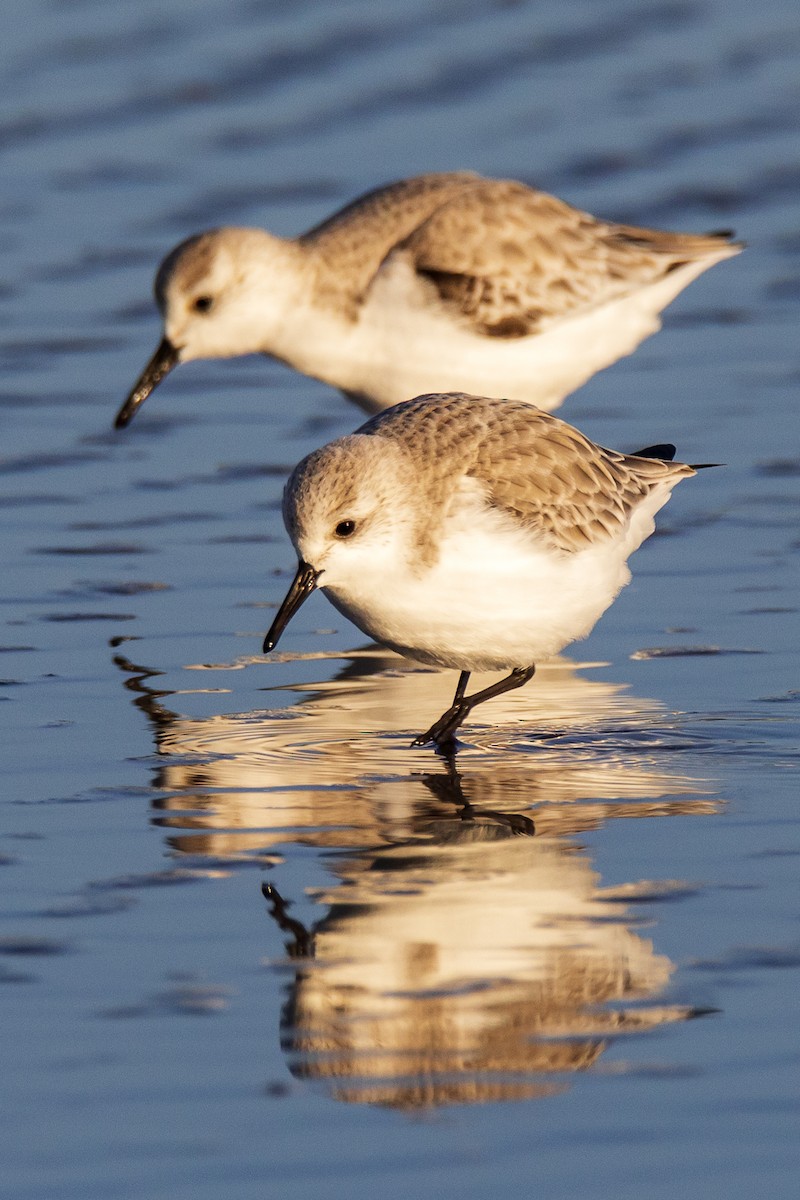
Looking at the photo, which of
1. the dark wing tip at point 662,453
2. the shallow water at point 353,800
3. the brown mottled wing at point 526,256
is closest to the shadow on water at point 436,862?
the shallow water at point 353,800

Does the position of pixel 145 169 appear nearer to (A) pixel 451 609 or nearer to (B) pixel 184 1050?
(A) pixel 451 609

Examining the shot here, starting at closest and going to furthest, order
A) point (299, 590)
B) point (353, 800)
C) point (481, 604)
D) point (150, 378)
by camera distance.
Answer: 1. point (353, 800)
2. point (299, 590)
3. point (481, 604)
4. point (150, 378)

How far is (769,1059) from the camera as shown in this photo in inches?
173

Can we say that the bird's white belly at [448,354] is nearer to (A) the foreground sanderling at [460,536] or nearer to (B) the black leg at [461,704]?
(A) the foreground sanderling at [460,536]

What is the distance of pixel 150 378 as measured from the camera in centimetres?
966

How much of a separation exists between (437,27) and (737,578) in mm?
9610

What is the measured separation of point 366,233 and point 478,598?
3958 mm

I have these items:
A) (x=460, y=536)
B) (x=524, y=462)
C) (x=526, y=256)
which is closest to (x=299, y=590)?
(x=460, y=536)

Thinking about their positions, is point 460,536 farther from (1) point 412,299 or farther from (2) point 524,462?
(1) point 412,299

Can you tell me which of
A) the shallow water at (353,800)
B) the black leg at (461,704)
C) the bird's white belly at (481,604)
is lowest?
the black leg at (461,704)

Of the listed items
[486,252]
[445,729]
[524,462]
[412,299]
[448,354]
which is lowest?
[445,729]

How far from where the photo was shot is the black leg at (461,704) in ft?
21.7

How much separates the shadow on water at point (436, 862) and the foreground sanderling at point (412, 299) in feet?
8.06

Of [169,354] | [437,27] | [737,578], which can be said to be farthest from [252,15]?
[737,578]
